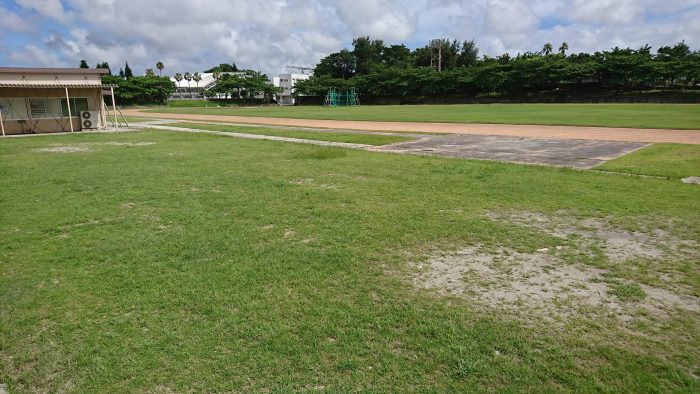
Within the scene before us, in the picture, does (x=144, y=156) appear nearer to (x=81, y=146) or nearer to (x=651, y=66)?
(x=81, y=146)

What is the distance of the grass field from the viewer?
3381mm

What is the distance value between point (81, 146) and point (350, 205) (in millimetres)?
16269

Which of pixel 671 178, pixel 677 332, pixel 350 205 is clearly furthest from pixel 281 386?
pixel 671 178

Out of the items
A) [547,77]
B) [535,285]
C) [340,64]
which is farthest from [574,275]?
[340,64]

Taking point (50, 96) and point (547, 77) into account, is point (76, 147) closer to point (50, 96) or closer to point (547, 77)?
point (50, 96)

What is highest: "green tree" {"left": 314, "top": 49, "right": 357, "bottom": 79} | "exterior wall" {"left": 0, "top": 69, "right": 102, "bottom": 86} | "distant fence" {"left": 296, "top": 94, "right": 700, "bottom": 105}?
"green tree" {"left": 314, "top": 49, "right": 357, "bottom": 79}

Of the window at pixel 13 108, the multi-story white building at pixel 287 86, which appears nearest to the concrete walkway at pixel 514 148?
the window at pixel 13 108

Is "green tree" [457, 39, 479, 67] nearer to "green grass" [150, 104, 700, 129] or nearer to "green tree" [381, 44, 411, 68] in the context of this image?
"green tree" [381, 44, 411, 68]

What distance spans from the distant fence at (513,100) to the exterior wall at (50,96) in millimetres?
57552

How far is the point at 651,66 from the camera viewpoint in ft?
199

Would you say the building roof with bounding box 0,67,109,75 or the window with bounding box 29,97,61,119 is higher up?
the building roof with bounding box 0,67,109,75

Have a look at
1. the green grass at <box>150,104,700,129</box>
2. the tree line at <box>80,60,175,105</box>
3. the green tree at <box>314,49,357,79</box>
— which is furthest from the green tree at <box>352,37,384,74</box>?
the green grass at <box>150,104,700,129</box>

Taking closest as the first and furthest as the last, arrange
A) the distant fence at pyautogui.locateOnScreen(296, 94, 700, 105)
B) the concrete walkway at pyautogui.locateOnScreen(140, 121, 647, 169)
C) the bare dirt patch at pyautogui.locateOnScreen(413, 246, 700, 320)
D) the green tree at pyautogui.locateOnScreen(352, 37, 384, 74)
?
the bare dirt patch at pyautogui.locateOnScreen(413, 246, 700, 320), the concrete walkway at pyautogui.locateOnScreen(140, 121, 647, 169), the distant fence at pyautogui.locateOnScreen(296, 94, 700, 105), the green tree at pyautogui.locateOnScreen(352, 37, 384, 74)

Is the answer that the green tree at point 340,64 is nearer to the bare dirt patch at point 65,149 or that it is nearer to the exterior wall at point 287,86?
the exterior wall at point 287,86
